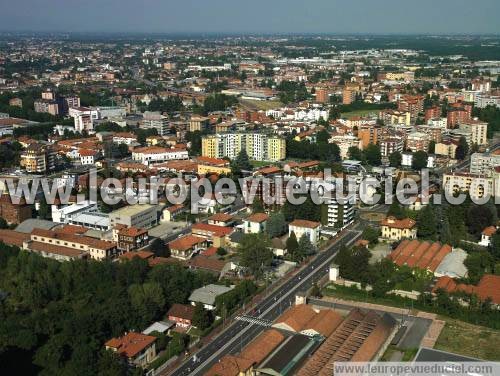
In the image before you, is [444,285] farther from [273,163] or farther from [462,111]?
[462,111]

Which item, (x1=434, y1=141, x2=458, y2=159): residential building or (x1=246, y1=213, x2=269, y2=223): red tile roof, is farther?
(x1=434, y1=141, x2=458, y2=159): residential building

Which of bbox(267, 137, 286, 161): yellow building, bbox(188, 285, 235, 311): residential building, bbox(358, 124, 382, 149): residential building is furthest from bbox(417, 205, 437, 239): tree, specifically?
bbox(358, 124, 382, 149): residential building

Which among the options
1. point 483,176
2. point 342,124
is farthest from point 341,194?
point 342,124

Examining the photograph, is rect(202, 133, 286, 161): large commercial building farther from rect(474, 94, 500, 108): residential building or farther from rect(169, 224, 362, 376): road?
rect(474, 94, 500, 108): residential building

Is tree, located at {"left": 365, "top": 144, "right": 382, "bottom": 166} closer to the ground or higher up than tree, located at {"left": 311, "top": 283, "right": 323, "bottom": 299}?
higher up

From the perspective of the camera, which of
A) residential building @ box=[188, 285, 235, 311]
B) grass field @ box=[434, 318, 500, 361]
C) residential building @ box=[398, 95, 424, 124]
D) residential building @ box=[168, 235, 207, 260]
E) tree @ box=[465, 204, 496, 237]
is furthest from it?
residential building @ box=[398, 95, 424, 124]

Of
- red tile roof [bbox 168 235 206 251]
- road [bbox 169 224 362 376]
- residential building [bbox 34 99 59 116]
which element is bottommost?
road [bbox 169 224 362 376]

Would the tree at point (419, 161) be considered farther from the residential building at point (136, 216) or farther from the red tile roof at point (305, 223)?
the residential building at point (136, 216)
